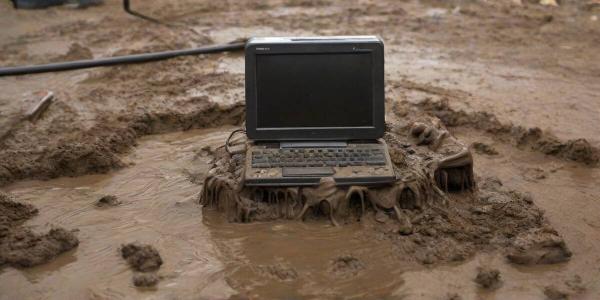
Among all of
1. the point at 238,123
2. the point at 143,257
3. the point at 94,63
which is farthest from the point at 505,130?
the point at 94,63

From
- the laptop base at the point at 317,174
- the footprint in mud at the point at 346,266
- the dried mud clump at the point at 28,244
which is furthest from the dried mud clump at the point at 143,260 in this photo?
the footprint in mud at the point at 346,266

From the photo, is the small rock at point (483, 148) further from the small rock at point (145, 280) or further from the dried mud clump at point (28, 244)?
the dried mud clump at point (28, 244)

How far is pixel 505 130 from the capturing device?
17.7 feet

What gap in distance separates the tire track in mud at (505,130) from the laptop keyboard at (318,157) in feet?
5.66

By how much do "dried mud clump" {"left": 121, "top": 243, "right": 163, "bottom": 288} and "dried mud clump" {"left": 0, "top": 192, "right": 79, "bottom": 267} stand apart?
1.16 ft

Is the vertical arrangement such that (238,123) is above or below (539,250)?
above

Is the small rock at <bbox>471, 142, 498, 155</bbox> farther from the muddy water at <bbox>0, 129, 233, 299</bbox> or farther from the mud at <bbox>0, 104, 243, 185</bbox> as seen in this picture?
the mud at <bbox>0, 104, 243, 185</bbox>

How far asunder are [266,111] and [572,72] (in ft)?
13.6

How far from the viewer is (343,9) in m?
10.3

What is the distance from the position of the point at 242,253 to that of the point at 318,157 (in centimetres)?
73

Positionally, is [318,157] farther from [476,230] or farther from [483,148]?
[483,148]

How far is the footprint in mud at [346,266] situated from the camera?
3.39 metres

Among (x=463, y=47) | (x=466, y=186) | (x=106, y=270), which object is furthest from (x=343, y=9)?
(x=106, y=270)

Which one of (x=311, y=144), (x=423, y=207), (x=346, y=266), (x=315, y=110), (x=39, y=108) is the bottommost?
(x=346, y=266)
